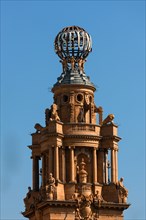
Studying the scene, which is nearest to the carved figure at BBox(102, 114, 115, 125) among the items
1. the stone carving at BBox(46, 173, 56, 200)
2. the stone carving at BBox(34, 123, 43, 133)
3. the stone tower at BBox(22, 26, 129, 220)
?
the stone tower at BBox(22, 26, 129, 220)

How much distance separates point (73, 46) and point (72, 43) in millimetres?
268

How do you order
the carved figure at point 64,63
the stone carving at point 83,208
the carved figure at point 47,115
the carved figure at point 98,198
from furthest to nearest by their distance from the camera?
the carved figure at point 64,63 → the carved figure at point 47,115 → the carved figure at point 98,198 → the stone carving at point 83,208

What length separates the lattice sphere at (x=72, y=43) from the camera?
9631cm

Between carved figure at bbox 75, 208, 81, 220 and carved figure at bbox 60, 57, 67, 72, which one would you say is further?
carved figure at bbox 60, 57, 67, 72

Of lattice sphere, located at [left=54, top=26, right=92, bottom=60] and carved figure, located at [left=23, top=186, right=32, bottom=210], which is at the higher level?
lattice sphere, located at [left=54, top=26, right=92, bottom=60]

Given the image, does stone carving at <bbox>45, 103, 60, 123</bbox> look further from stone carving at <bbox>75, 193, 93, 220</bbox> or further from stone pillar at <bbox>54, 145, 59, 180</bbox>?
stone carving at <bbox>75, 193, 93, 220</bbox>

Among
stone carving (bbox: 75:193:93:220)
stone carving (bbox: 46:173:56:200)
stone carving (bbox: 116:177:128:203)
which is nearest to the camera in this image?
stone carving (bbox: 75:193:93:220)

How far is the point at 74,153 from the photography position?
93688 millimetres

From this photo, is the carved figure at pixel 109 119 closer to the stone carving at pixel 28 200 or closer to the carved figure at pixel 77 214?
the stone carving at pixel 28 200

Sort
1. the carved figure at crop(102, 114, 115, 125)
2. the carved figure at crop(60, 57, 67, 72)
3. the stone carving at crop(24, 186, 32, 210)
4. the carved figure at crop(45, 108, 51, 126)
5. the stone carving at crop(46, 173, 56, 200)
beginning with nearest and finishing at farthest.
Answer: the stone carving at crop(46, 173, 56, 200) → the carved figure at crop(102, 114, 115, 125) → the carved figure at crop(45, 108, 51, 126) → the stone carving at crop(24, 186, 32, 210) → the carved figure at crop(60, 57, 67, 72)

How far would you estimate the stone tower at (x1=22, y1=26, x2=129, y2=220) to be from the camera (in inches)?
3612

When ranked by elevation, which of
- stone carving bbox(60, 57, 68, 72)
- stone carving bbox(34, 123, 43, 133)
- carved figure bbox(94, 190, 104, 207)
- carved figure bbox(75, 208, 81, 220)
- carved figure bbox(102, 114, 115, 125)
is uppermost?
stone carving bbox(60, 57, 68, 72)

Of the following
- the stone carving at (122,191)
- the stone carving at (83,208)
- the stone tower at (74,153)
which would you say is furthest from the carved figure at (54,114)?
the stone carving at (122,191)

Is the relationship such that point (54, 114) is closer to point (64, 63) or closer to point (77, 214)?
point (64, 63)
